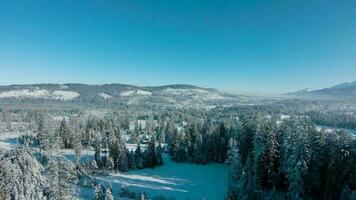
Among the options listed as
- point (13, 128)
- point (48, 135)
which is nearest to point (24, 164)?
point (48, 135)

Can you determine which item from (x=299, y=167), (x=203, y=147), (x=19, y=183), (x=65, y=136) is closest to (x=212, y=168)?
(x=203, y=147)

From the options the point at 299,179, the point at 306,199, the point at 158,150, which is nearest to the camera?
the point at 299,179

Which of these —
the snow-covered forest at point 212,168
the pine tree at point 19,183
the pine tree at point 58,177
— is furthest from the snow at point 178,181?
the pine tree at point 58,177

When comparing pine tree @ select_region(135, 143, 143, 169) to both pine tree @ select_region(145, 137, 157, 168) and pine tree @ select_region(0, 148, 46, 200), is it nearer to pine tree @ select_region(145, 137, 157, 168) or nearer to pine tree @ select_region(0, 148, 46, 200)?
pine tree @ select_region(145, 137, 157, 168)

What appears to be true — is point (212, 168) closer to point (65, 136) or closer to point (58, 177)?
point (65, 136)

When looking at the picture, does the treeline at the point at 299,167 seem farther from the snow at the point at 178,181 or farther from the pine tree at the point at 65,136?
the pine tree at the point at 65,136

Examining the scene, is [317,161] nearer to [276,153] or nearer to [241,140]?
[276,153]

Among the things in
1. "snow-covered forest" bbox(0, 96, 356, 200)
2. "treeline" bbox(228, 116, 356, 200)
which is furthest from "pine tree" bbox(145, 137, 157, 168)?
"treeline" bbox(228, 116, 356, 200)
